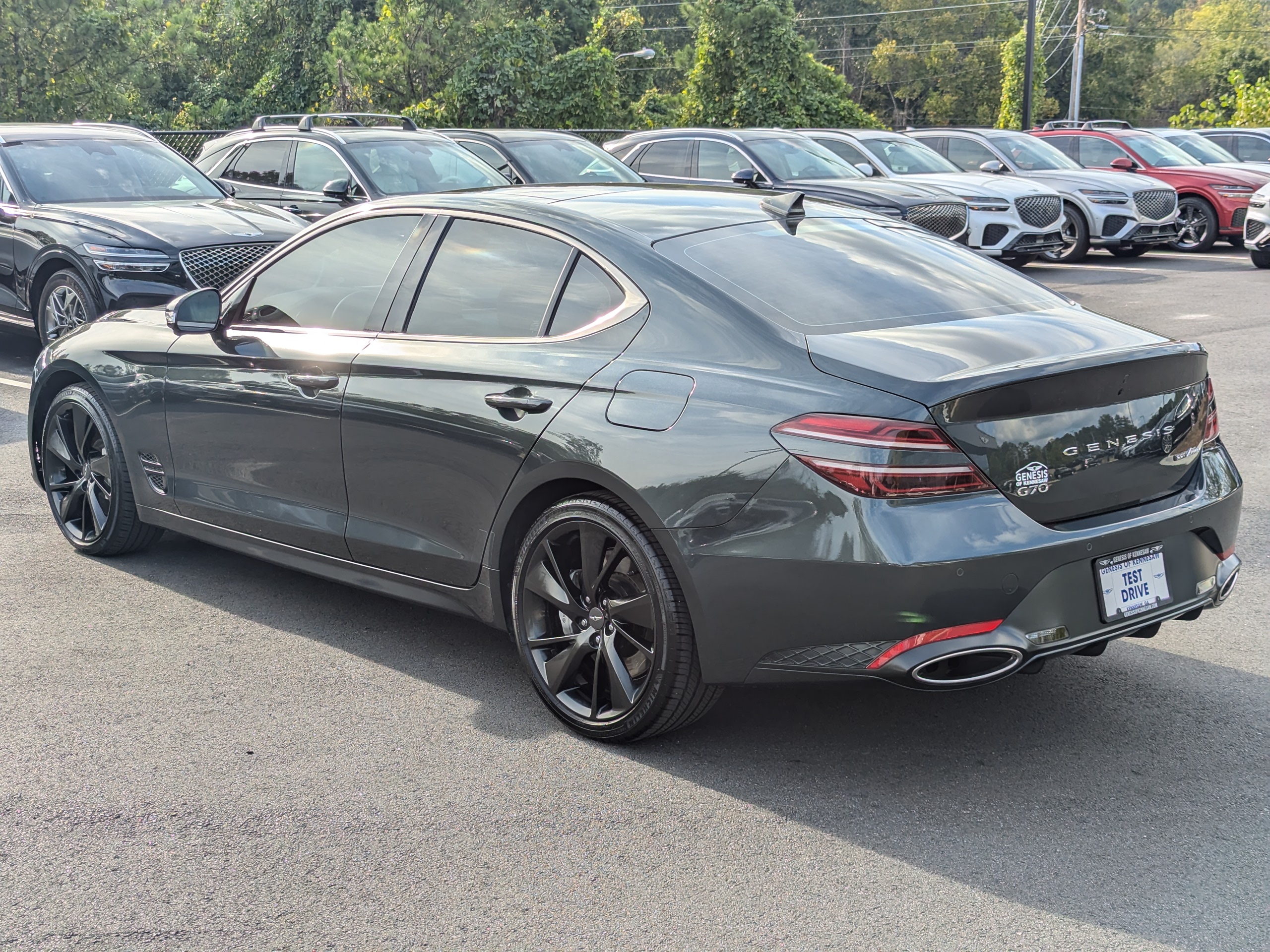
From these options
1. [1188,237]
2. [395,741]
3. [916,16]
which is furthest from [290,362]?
[916,16]

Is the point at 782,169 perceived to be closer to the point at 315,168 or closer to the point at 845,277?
the point at 315,168

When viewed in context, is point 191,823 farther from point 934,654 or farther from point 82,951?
point 934,654

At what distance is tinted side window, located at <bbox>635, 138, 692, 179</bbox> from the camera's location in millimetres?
16484

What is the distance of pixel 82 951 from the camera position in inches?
123

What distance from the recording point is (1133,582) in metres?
3.80

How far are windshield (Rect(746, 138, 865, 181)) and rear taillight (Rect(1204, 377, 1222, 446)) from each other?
11.9m

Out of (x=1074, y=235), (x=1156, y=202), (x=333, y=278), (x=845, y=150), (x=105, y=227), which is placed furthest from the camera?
(x=1074, y=235)

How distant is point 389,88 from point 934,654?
82.3 feet

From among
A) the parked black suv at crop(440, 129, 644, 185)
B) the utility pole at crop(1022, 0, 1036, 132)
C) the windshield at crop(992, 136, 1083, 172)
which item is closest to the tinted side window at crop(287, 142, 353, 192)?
the parked black suv at crop(440, 129, 644, 185)

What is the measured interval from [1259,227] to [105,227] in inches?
547

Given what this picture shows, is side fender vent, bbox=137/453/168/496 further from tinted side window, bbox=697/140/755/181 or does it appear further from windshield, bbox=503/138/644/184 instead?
tinted side window, bbox=697/140/755/181

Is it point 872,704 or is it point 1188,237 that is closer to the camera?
point 872,704

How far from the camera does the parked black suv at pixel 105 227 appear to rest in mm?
9828

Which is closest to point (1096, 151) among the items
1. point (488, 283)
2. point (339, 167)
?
point (339, 167)
